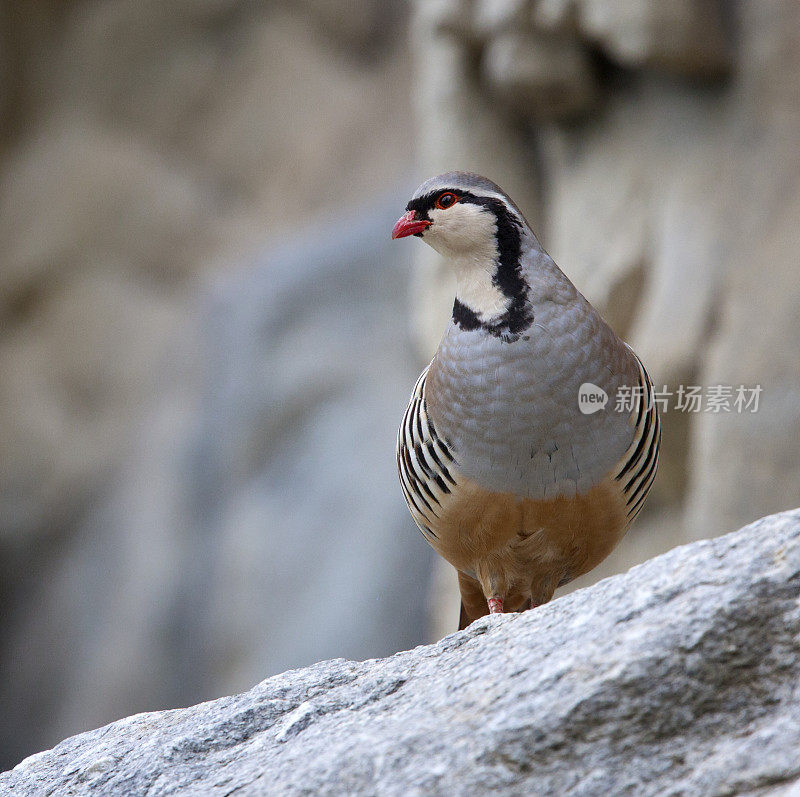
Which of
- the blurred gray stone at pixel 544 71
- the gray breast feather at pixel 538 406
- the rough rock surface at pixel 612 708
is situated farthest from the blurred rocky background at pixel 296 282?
the rough rock surface at pixel 612 708

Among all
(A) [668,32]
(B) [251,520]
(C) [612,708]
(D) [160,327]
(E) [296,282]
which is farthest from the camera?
(D) [160,327]

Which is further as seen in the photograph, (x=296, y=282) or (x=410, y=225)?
(x=296, y=282)

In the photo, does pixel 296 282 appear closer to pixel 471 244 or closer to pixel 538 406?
pixel 471 244

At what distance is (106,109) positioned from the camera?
38.1 ft

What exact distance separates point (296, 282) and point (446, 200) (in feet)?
24.5

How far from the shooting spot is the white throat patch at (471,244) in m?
2.96

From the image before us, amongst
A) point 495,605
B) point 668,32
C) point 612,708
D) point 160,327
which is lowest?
point 612,708

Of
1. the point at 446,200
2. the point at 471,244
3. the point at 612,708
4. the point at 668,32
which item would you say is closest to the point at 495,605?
the point at 471,244

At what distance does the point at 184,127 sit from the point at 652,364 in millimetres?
7368

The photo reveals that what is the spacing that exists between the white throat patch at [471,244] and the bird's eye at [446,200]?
0.02 metres

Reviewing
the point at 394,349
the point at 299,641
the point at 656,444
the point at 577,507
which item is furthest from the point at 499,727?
the point at 394,349

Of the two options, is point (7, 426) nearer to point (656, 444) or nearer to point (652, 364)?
point (652, 364)

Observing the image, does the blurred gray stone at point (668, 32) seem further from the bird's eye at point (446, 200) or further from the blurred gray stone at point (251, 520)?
the blurred gray stone at point (251, 520)

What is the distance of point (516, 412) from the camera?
2.82 meters
